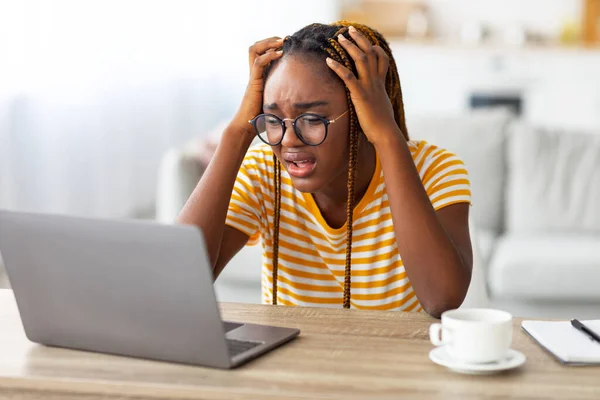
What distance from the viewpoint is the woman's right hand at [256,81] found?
1.39 meters

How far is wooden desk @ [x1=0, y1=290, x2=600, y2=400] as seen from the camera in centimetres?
88

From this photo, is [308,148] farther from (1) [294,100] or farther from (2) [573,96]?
(2) [573,96]

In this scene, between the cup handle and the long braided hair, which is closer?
the cup handle

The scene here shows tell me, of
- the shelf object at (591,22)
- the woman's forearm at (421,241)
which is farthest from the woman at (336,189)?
the shelf object at (591,22)

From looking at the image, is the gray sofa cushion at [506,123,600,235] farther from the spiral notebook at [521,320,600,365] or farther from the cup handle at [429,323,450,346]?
the cup handle at [429,323,450,346]

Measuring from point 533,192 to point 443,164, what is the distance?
1891 mm

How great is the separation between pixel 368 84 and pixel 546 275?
5.74 ft

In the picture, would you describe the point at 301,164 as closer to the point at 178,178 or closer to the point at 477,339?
the point at 477,339

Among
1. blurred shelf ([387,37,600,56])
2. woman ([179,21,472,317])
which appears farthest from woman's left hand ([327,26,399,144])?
blurred shelf ([387,37,600,56])

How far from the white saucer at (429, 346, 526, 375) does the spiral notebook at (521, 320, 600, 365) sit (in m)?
0.05

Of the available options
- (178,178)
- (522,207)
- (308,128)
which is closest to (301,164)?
(308,128)

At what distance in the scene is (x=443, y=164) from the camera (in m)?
1.43

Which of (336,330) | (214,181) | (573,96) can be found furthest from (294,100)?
(573,96)

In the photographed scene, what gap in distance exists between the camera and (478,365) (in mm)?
935
